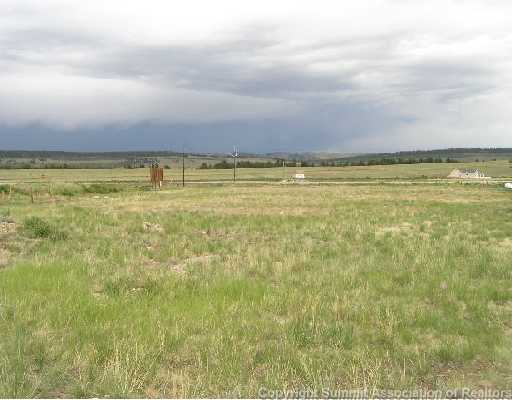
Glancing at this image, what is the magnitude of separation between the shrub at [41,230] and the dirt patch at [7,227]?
339 millimetres

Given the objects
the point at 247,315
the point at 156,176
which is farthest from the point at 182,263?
the point at 156,176

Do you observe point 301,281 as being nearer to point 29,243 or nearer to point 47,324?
point 47,324

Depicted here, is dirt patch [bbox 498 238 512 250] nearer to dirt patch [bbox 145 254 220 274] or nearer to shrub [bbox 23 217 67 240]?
dirt patch [bbox 145 254 220 274]

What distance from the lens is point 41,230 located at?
17109mm

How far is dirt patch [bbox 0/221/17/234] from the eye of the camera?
17.0 meters

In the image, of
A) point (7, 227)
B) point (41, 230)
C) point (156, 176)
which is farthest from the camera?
point (156, 176)

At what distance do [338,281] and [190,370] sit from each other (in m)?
5.04

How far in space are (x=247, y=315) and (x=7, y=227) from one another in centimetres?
1208

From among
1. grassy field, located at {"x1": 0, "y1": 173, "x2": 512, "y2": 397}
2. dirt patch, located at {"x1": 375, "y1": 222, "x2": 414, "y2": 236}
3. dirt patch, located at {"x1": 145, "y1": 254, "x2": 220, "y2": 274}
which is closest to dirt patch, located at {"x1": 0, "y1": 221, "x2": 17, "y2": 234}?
grassy field, located at {"x1": 0, "y1": 173, "x2": 512, "y2": 397}

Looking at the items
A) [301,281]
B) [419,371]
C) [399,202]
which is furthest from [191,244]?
[399,202]

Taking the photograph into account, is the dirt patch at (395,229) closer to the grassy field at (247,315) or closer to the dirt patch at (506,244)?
the grassy field at (247,315)

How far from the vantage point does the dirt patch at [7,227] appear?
17022 mm

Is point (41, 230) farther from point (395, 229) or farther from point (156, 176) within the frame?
point (156, 176)

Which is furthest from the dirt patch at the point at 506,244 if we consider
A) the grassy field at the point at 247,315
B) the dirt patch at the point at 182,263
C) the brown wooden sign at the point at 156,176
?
the brown wooden sign at the point at 156,176
